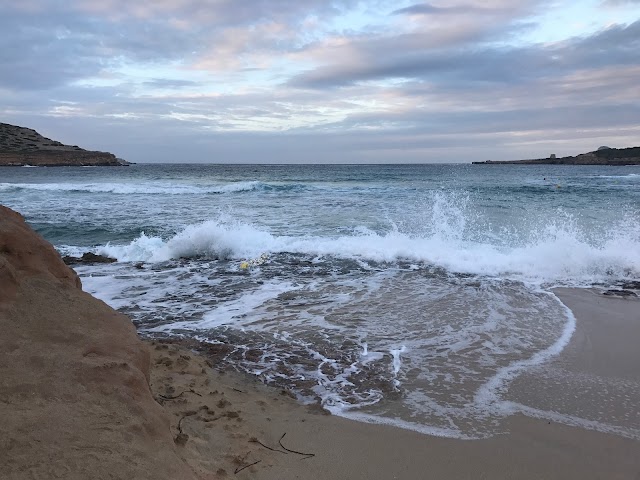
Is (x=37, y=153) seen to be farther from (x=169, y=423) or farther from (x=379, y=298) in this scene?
(x=169, y=423)

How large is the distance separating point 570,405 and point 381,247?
7.70 meters

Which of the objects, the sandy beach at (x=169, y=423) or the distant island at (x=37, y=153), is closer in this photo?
the sandy beach at (x=169, y=423)

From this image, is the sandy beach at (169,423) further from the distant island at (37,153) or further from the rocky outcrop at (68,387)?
the distant island at (37,153)

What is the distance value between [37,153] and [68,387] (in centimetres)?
11024

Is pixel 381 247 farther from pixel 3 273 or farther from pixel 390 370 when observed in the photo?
pixel 3 273

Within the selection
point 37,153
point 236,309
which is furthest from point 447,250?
point 37,153

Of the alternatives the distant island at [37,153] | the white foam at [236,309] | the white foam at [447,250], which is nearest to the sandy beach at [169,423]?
the white foam at [236,309]

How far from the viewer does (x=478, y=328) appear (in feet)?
20.5

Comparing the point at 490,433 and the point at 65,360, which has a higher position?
the point at 65,360

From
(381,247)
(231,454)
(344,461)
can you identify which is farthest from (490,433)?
(381,247)

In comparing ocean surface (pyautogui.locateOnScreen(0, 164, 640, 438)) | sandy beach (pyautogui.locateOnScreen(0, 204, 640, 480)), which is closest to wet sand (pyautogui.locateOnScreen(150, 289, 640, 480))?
sandy beach (pyautogui.locateOnScreen(0, 204, 640, 480))

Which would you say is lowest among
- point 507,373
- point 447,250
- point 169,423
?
point 507,373

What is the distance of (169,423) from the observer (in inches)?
107

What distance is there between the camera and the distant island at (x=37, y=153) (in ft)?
289
